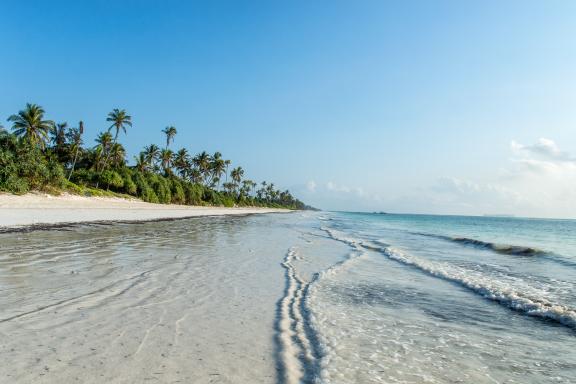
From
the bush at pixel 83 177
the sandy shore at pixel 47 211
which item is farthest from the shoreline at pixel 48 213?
the bush at pixel 83 177

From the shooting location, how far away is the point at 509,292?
876cm

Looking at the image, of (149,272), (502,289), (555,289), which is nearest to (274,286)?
(149,272)

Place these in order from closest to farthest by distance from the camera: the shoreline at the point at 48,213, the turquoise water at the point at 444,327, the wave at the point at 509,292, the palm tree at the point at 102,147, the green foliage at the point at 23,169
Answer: the turquoise water at the point at 444,327 < the wave at the point at 509,292 < the shoreline at the point at 48,213 < the green foliage at the point at 23,169 < the palm tree at the point at 102,147

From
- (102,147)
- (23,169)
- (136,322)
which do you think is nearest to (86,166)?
(102,147)

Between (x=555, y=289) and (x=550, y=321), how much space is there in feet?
13.2

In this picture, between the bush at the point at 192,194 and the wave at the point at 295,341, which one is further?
the bush at the point at 192,194

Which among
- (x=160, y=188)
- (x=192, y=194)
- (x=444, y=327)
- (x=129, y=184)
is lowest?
(x=444, y=327)

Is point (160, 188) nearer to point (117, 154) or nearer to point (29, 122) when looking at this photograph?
point (117, 154)

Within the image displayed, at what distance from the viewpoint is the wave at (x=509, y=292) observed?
6.93 meters

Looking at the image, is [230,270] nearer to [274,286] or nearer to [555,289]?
[274,286]

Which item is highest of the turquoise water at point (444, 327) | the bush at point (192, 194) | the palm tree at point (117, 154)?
the palm tree at point (117, 154)

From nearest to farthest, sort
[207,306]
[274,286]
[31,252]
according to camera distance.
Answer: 1. [207,306]
2. [274,286]
3. [31,252]

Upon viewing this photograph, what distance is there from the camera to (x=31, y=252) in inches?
436

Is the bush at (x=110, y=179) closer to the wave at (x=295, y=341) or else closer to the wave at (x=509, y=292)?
the wave at (x=509, y=292)
